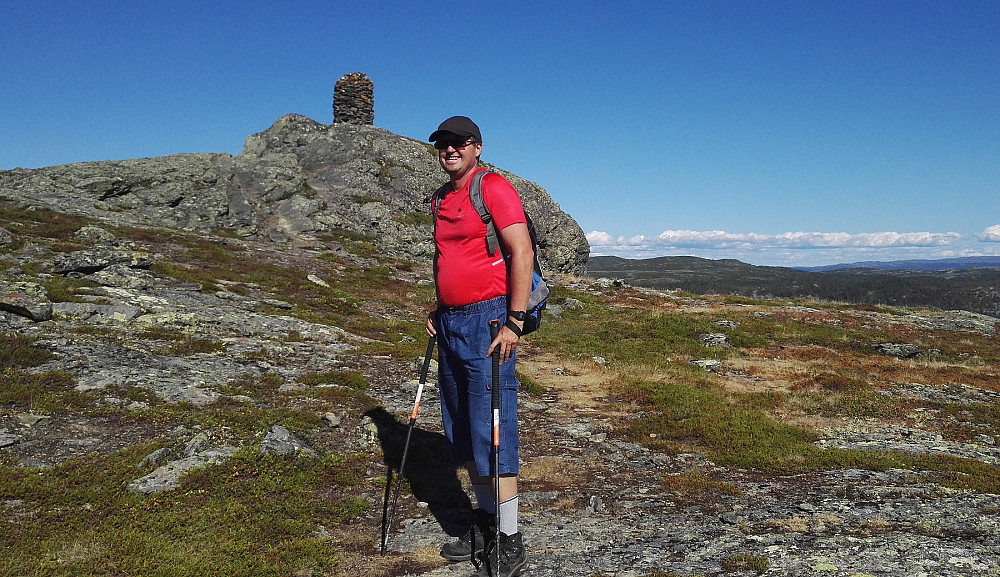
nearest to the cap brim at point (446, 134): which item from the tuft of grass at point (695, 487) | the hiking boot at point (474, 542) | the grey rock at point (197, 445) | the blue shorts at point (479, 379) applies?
the blue shorts at point (479, 379)

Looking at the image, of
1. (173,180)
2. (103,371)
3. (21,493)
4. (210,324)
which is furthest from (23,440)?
(173,180)

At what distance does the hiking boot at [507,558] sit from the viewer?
5.61 m

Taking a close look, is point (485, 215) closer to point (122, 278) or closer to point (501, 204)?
point (501, 204)

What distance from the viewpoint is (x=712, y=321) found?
2903 cm

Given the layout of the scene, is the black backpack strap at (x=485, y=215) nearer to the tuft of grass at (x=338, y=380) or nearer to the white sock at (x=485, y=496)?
the white sock at (x=485, y=496)

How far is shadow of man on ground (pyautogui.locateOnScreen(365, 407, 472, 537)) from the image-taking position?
7531mm

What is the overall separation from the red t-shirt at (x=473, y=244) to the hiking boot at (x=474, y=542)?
2.56 metres

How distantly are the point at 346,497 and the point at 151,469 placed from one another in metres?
2.81

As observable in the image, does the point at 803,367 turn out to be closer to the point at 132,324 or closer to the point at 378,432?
the point at 378,432

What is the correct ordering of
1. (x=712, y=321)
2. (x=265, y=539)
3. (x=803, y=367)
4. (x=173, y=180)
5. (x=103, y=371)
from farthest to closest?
(x=173, y=180), (x=712, y=321), (x=803, y=367), (x=103, y=371), (x=265, y=539)

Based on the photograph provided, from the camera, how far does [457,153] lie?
5.74m

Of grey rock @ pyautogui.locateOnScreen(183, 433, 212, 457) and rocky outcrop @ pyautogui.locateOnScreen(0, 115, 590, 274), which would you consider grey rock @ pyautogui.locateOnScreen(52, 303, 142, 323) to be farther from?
rocky outcrop @ pyautogui.locateOnScreen(0, 115, 590, 274)

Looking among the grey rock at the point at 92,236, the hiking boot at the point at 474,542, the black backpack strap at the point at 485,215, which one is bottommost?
the hiking boot at the point at 474,542

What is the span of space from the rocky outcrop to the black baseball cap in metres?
43.7
